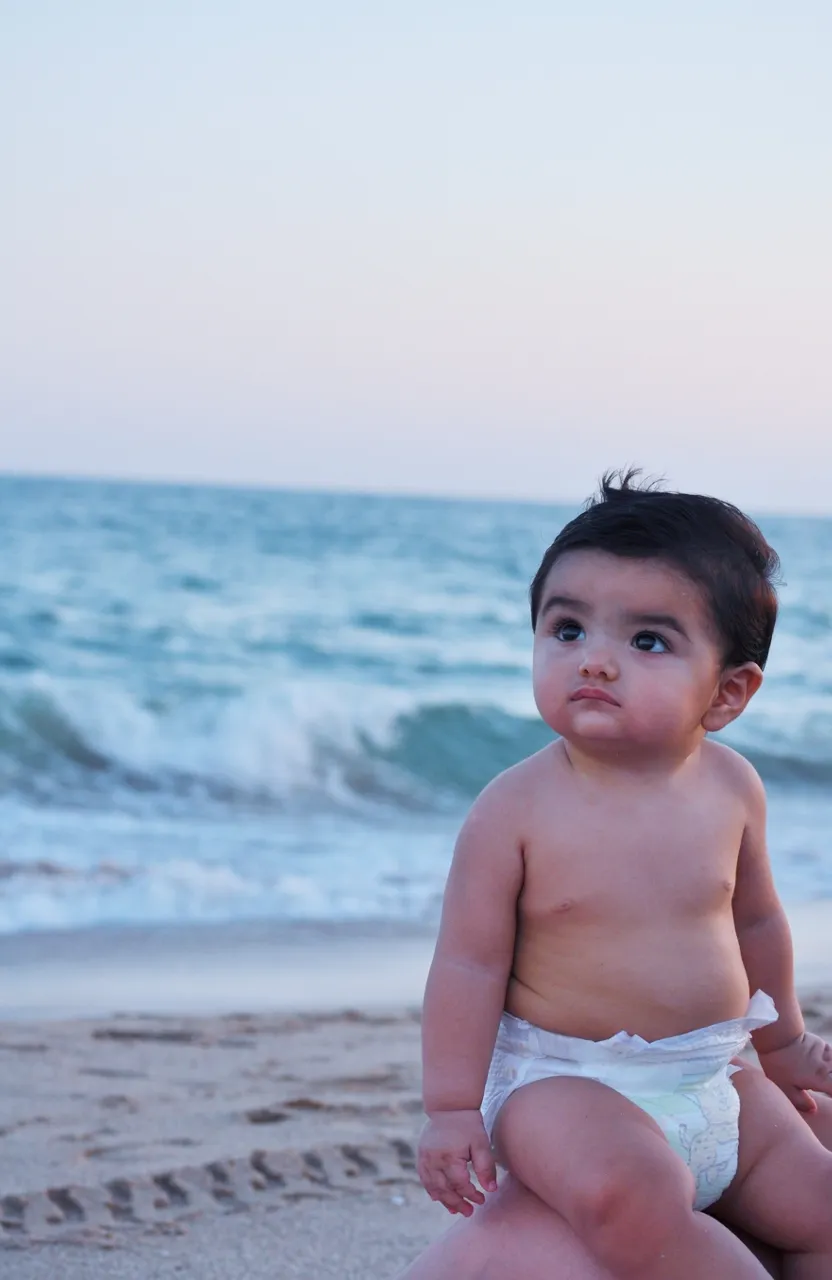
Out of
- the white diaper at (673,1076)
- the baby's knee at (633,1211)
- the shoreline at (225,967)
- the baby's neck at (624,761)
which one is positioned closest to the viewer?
the baby's knee at (633,1211)

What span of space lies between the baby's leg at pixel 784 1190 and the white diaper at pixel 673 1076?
0.09ft

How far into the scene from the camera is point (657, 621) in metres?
2.08

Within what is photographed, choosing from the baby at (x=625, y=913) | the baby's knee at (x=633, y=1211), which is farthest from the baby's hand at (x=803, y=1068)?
the baby's knee at (x=633, y=1211)

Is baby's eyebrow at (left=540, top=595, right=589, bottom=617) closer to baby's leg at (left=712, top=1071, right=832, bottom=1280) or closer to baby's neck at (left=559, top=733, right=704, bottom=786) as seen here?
baby's neck at (left=559, top=733, right=704, bottom=786)

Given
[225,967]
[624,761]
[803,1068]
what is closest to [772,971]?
[803,1068]

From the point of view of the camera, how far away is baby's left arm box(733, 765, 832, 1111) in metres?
2.26

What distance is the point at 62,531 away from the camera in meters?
28.9

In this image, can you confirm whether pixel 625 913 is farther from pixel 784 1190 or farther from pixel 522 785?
pixel 784 1190

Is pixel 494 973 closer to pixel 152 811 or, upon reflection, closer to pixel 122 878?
pixel 122 878

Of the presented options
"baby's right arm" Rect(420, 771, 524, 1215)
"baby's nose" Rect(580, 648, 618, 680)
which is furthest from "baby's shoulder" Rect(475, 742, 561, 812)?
"baby's nose" Rect(580, 648, 618, 680)

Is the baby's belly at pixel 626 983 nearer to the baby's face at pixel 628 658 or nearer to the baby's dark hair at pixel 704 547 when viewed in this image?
the baby's face at pixel 628 658

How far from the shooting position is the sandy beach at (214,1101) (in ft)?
A: 9.73

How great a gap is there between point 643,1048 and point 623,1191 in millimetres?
221

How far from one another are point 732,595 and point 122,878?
4.73 metres
